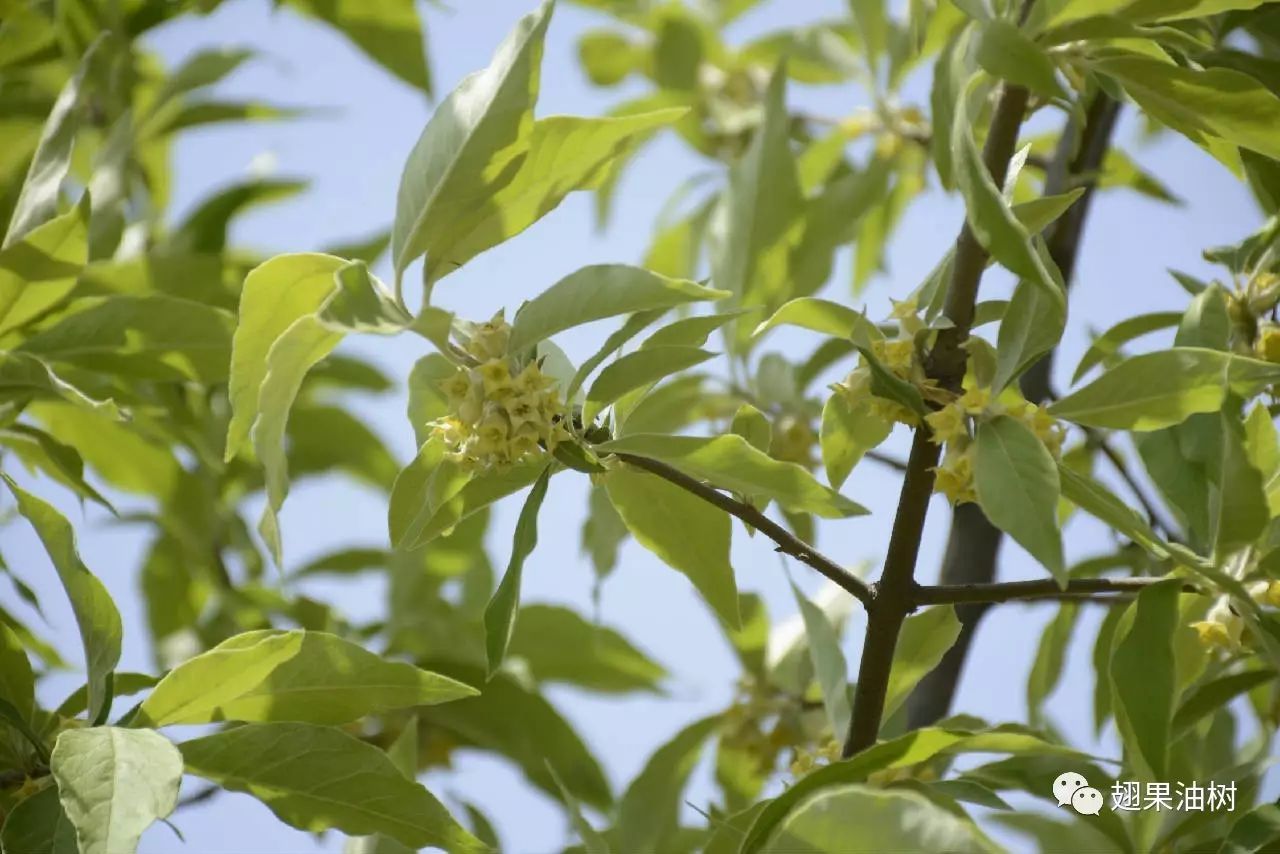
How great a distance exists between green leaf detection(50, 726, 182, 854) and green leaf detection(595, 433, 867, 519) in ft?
0.85

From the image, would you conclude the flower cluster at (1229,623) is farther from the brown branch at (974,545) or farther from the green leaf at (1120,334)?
the brown branch at (974,545)

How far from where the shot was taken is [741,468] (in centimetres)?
69

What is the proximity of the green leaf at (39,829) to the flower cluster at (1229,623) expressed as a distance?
62 cm

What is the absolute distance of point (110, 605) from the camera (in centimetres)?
80

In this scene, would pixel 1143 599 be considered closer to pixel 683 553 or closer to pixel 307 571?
pixel 683 553

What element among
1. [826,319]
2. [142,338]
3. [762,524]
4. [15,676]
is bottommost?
[15,676]

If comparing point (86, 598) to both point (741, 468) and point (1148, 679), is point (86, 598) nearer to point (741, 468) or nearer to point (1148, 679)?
point (741, 468)

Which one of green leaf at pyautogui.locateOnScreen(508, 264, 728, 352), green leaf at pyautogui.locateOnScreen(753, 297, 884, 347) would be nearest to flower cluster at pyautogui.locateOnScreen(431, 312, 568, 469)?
green leaf at pyautogui.locateOnScreen(508, 264, 728, 352)

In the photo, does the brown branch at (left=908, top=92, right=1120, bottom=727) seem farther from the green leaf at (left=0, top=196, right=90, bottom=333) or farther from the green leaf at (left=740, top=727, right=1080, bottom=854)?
the green leaf at (left=0, top=196, right=90, bottom=333)

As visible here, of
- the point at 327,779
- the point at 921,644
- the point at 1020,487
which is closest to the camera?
the point at 1020,487

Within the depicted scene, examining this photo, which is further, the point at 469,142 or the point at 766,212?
the point at 766,212

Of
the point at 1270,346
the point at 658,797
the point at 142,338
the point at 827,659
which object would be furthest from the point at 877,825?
the point at 142,338

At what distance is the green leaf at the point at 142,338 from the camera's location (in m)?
1.01

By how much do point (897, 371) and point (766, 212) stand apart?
422mm
